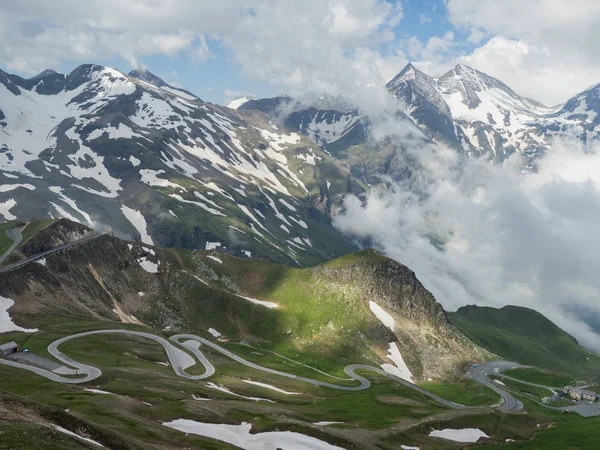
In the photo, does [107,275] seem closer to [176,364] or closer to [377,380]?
[176,364]

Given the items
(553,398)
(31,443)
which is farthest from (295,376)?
(31,443)

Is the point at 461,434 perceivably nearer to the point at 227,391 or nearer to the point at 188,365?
the point at 227,391

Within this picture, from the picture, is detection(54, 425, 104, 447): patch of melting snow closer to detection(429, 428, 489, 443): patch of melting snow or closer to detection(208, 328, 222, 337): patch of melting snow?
detection(429, 428, 489, 443): patch of melting snow

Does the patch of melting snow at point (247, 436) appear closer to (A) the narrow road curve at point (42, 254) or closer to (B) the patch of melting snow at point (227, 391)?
(B) the patch of melting snow at point (227, 391)

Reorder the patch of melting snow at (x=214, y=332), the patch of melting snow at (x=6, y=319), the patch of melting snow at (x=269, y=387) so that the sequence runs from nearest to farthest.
→ 1. the patch of melting snow at (x=6, y=319)
2. the patch of melting snow at (x=269, y=387)
3. the patch of melting snow at (x=214, y=332)

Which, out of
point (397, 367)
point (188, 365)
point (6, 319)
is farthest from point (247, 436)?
point (397, 367)

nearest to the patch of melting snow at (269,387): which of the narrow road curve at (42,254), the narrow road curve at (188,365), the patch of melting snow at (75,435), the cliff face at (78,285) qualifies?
the narrow road curve at (188,365)
